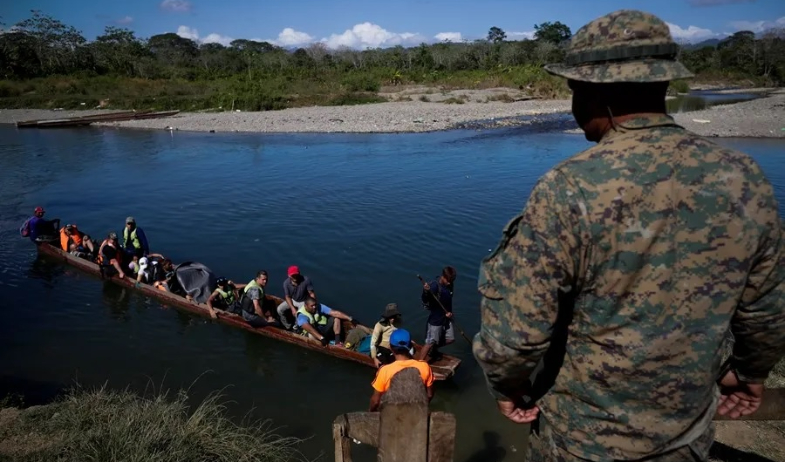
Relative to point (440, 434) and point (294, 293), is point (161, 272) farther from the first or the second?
point (440, 434)

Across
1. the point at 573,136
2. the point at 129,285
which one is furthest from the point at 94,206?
the point at 573,136

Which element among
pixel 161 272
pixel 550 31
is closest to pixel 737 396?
pixel 161 272

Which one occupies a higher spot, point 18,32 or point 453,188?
point 18,32

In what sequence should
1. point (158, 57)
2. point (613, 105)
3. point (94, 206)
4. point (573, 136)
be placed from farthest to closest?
point (158, 57)
point (573, 136)
point (94, 206)
point (613, 105)

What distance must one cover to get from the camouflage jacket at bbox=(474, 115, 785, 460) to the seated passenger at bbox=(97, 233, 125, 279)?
12.5m

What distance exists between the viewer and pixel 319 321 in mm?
9492

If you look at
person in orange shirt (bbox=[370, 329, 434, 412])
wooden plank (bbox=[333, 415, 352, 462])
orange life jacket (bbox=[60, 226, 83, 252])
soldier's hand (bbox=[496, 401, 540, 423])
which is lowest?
orange life jacket (bbox=[60, 226, 83, 252])

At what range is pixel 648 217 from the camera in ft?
5.60

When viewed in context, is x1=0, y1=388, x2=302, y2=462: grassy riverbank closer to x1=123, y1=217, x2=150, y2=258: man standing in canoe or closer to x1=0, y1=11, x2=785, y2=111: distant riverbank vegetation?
x1=123, y1=217, x2=150, y2=258: man standing in canoe

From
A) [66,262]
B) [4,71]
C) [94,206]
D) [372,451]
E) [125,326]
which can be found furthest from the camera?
[4,71]

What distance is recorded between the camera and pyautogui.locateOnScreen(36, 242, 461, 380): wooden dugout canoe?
26.6 feet

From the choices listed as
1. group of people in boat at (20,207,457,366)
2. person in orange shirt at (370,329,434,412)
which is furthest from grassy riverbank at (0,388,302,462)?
group of people in boat at (20,207,457,366)

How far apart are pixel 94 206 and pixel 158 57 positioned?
68.1 meters

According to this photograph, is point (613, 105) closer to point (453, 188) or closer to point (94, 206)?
point (453, 188)
